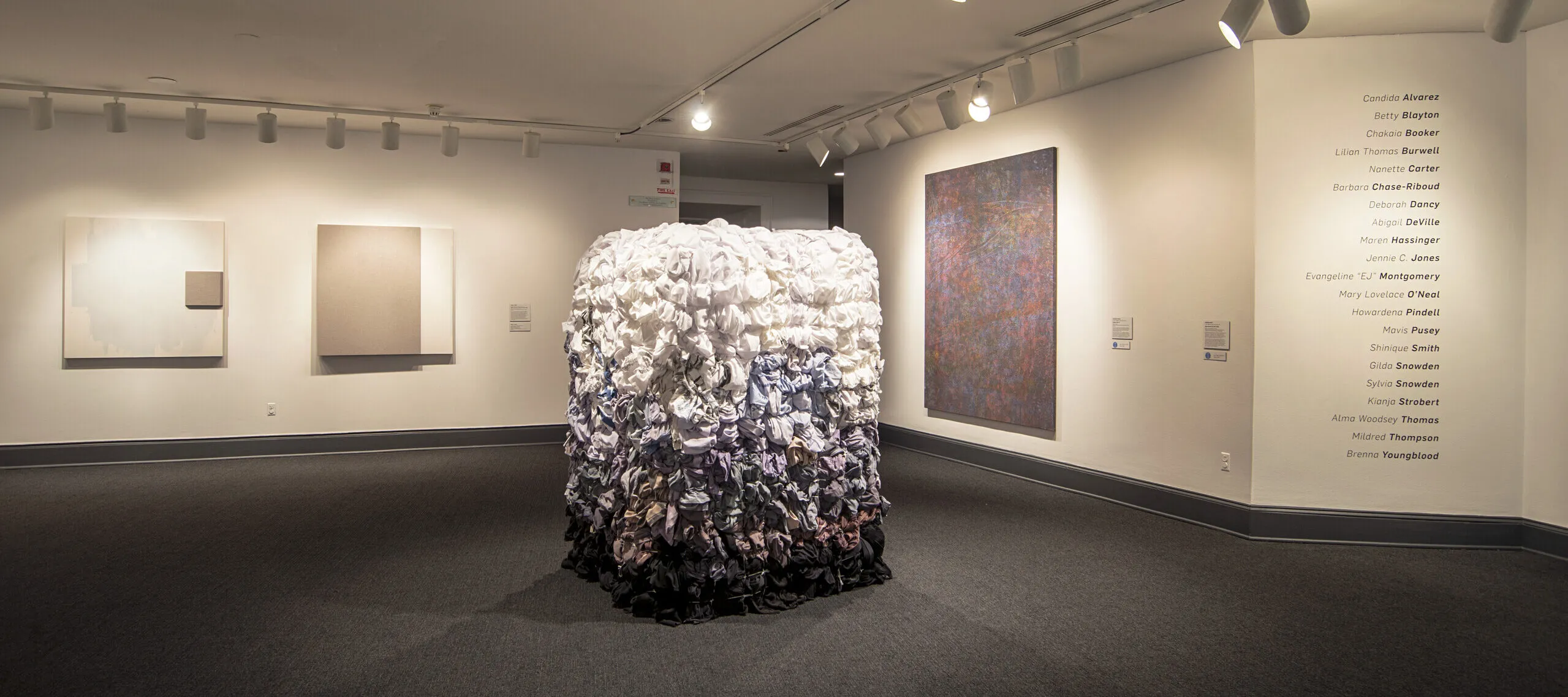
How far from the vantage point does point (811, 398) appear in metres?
3.71

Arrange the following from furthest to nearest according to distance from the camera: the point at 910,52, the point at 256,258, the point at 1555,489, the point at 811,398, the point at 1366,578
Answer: the point at 256,258 → the point at 910,52 → the point at 1555,489 → the point at 1366,578 → the point at 811,398

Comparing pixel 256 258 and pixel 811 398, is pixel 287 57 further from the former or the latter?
pixel 811 398

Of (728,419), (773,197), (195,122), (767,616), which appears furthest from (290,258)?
(767,616)

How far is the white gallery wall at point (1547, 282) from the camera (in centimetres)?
416

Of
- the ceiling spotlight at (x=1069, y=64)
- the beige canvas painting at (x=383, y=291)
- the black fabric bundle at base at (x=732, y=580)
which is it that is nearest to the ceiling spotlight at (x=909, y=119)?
the ceiling spotlight at (x=1069, y=64)

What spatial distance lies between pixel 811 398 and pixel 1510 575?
3.48m

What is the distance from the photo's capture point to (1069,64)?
4.51m

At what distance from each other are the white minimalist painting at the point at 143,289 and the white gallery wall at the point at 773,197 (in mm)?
4862

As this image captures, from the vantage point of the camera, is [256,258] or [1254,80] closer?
[1254,80]

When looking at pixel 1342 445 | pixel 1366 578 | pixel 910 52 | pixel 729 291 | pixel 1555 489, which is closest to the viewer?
pixel 729 291

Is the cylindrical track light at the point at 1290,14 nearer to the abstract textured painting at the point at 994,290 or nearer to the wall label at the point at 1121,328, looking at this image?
the wall label at the point at 1121,328

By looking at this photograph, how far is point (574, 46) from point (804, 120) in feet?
8.12

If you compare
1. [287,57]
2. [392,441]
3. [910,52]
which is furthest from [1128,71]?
[392,441]

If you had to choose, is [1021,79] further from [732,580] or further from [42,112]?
[42,112]
